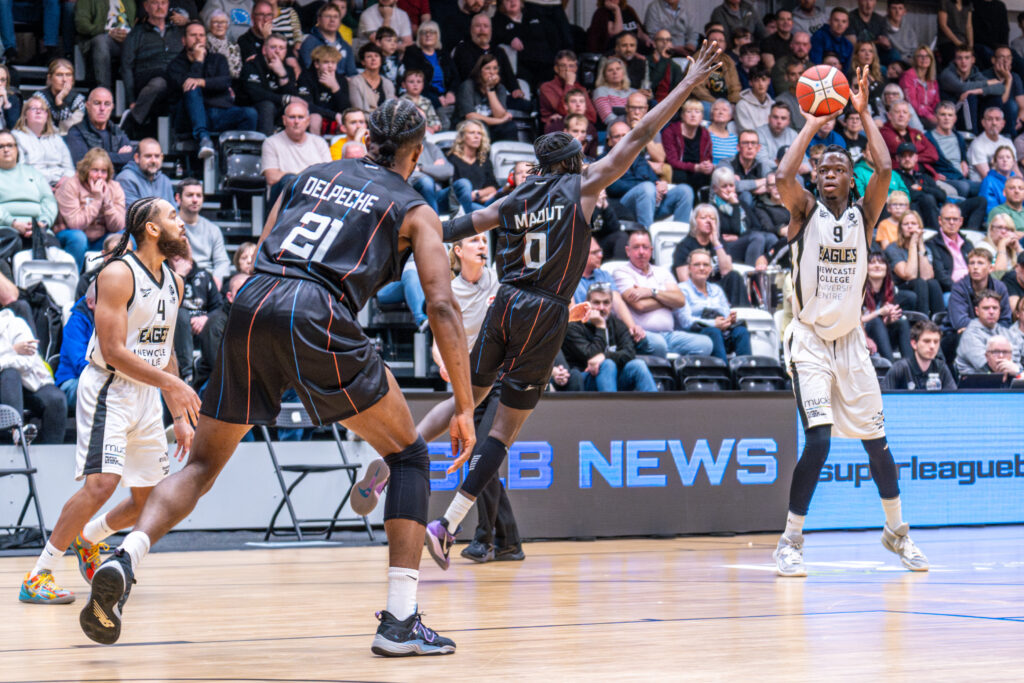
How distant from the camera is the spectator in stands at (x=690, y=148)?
14.5 metres

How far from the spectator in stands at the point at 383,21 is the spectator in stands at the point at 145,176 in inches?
155

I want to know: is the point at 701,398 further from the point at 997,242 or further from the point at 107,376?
the point at 997,242

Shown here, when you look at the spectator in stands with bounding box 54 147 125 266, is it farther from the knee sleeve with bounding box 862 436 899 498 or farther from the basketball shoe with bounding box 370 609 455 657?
the basketball shoe with bounding box 370 609 455 657

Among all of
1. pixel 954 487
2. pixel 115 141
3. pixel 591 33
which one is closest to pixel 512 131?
pixel 591 33

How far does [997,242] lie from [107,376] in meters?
11.6

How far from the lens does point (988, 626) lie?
190 inches

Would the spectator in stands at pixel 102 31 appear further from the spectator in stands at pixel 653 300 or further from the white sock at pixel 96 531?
the white sock at pixel 96 531

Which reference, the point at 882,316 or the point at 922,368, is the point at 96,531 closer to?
the point at 922,368

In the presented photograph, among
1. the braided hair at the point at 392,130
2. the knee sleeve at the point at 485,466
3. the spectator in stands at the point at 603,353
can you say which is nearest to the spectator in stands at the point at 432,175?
the spectator in stands at the point at 603,353

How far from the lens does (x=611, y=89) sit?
15.0 metres

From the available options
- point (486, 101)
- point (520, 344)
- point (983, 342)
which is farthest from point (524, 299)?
point (486, 101)

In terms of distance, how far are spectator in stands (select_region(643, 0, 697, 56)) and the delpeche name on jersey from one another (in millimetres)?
13264

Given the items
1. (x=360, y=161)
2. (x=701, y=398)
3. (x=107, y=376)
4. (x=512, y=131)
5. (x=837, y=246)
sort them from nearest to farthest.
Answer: (x=360, y=161), (x=107, y=376), (x=837, y=246), (x=701, y=398), (x=512, y=131)

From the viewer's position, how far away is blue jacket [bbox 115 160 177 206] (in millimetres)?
11266
